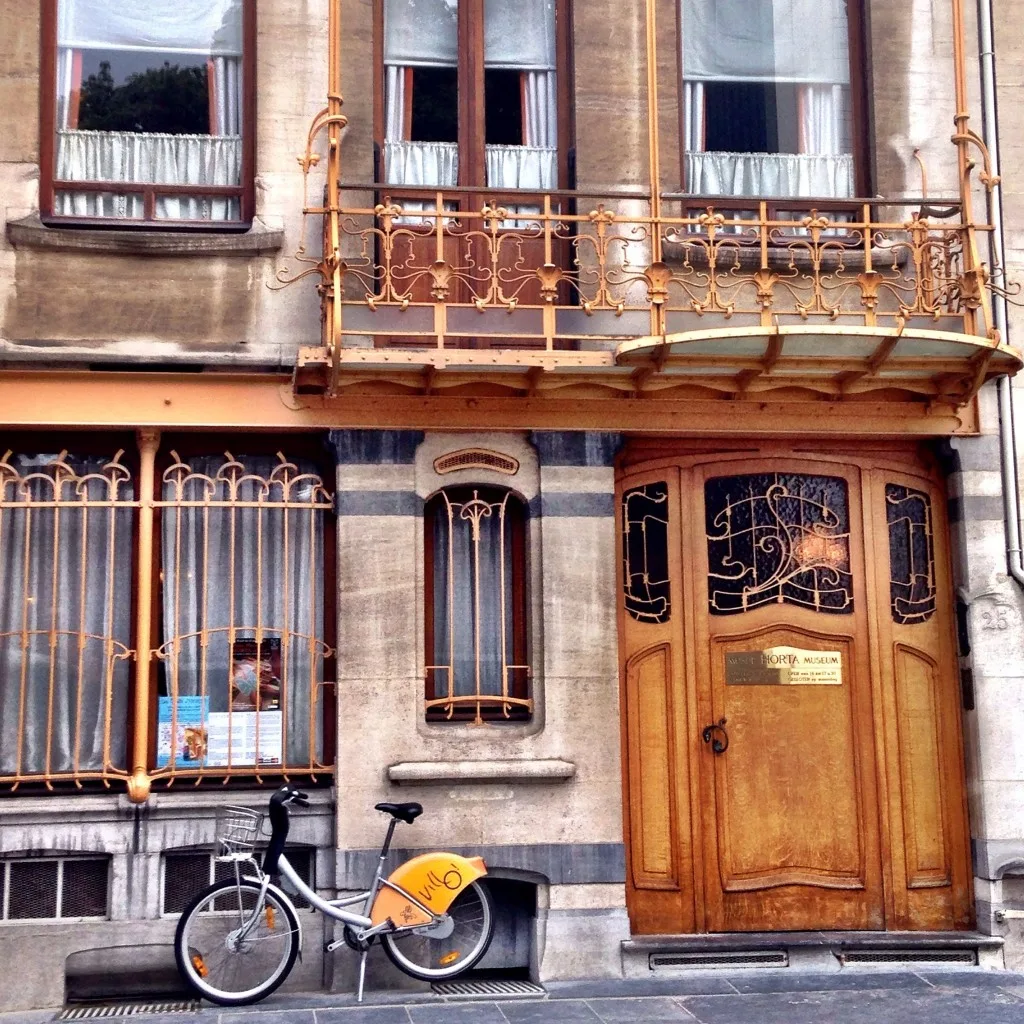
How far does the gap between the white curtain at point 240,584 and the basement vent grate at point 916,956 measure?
362 centimetres

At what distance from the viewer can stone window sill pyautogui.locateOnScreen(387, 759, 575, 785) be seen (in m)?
8.84

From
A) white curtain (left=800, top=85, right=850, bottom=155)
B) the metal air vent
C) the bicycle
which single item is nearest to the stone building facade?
the metal air vent

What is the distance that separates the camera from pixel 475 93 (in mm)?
9977

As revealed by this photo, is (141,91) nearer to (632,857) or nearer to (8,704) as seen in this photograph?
(8,704)

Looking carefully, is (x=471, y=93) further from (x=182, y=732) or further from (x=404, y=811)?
(x=404, y=811)

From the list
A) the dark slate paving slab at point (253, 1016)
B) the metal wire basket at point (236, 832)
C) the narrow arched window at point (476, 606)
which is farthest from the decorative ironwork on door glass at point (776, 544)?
the dark slate paving slab at point (253, 1016)

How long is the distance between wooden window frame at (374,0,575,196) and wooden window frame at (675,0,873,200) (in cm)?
77

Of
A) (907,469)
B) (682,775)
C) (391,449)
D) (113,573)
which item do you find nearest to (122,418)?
(113,573)

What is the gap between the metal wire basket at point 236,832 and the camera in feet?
27.1

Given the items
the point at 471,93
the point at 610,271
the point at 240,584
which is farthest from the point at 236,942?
the point at 471,93

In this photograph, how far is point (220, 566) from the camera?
9.30 meters

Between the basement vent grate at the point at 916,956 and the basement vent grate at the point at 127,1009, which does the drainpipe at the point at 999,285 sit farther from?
the basement vent grate at the point at 127,1009

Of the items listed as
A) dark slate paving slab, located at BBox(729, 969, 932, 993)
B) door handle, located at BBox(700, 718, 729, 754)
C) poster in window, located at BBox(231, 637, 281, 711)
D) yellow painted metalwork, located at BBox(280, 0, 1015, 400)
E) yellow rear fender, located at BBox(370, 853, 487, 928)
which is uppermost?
yellow painted metalwork, located at BBox(280, 0, 1015, 400)

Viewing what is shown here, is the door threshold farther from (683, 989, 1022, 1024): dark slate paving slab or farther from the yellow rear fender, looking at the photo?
the yellow rear fender
